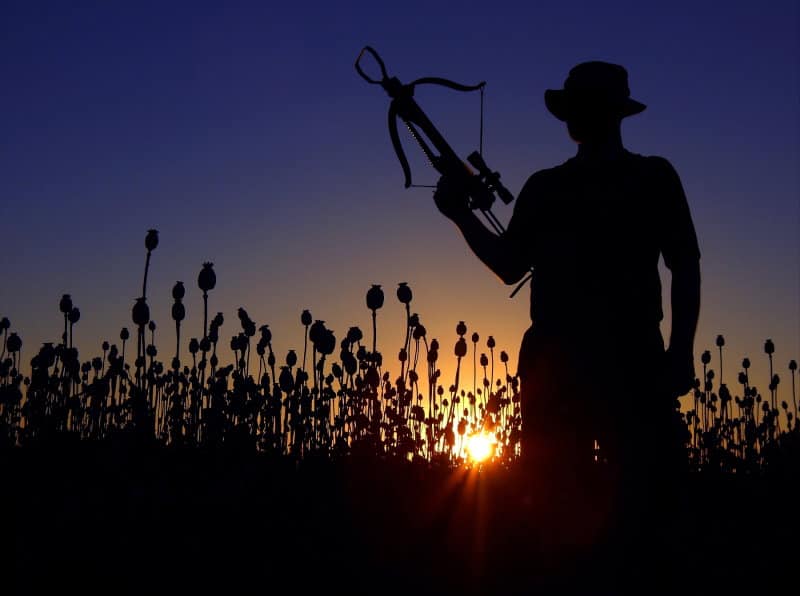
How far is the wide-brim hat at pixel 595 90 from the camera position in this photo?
3391 millimetres

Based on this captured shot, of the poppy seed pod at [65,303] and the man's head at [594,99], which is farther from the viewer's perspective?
the poppy seed pod at [65,303]

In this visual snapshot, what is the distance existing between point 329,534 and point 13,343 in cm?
612

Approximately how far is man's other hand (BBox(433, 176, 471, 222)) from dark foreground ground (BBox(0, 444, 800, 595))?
3.86ft

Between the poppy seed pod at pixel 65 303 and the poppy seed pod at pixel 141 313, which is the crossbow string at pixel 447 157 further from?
the poppy seed pod at pixel 65 303

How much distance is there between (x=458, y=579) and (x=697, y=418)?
23.8ft

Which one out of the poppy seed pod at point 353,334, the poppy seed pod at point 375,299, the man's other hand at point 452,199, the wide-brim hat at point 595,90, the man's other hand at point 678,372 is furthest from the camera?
the poppy seed pod at point 353,334

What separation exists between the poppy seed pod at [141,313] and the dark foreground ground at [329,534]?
0.98m

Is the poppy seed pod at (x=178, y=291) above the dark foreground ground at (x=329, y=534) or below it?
above

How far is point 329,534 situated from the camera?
529 centimetres

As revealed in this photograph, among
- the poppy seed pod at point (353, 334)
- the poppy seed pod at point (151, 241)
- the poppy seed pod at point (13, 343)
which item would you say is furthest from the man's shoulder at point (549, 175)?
the poppy seed pod at point (13, 343)

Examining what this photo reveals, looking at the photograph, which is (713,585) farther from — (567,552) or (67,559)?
(67,559)

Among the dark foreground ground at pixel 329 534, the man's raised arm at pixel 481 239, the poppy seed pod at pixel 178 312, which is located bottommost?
the dark foreground ground at pixel 329 534

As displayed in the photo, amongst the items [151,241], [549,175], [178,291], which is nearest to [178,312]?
[178,291]

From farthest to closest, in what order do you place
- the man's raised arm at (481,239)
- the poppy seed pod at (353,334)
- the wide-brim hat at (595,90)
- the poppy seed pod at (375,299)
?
1. the poppy seed pod at (353,334)
2. the poppy seed pod at (375,299)
3. the man's raised arm at (481,239)
4. the wide-brim hat at (595,90)
